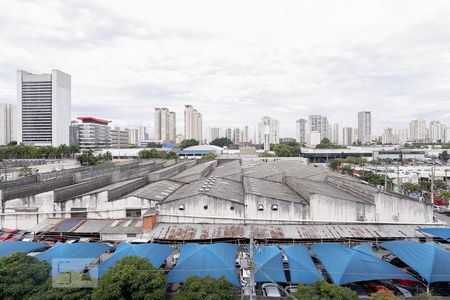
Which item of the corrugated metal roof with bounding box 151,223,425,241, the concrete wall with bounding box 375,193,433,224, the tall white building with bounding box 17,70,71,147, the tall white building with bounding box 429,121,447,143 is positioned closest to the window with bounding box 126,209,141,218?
the corrugated metal roof with bounding box 151,223,425,241

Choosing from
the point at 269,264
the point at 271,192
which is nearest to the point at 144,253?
the point at 269,264

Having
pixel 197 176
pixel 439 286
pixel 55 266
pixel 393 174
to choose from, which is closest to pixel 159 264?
pixel 55 266

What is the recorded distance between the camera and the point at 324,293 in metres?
9.11

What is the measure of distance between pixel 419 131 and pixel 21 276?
7572 inches

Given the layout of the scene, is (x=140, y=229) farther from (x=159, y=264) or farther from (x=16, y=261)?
(x=16, y=261)

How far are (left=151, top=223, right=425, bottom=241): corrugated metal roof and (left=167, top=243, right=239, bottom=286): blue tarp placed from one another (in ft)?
A: 9.77

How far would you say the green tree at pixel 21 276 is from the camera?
9.73 meters

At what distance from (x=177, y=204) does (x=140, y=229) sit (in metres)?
2.60

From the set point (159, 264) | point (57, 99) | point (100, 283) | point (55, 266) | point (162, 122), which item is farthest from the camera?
point (162, 122)

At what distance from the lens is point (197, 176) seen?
106 ft

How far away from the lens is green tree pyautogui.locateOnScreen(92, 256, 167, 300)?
371 inches

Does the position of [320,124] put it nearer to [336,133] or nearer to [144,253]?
[336,133]

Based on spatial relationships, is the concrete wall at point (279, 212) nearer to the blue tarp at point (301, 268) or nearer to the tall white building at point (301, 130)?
the blue tarp at point (301, 268)

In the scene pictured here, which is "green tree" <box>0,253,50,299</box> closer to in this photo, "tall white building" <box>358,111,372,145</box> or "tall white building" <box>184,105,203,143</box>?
"tall white building" <box>184,105,203,143</box>
